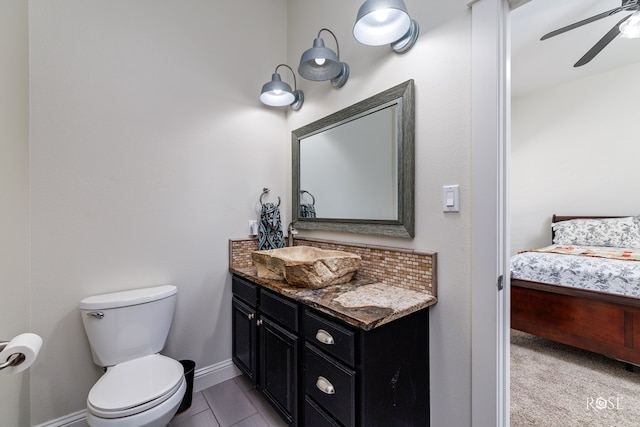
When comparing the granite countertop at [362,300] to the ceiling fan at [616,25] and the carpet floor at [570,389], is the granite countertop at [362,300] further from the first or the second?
the ceiling fan at [616,25]

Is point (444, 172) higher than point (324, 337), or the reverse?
point (444, 172)

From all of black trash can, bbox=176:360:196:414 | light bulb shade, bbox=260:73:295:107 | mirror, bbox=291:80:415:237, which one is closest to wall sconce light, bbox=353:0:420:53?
mirror, bbox=291:80:415:237

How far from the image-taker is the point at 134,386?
48.9 inches

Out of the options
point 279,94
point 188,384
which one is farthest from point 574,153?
point 188,384

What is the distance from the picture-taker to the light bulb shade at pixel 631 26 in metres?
2.04

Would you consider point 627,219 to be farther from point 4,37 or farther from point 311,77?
point 4,37

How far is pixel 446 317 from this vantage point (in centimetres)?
123

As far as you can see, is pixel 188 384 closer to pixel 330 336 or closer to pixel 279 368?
pixel 279 368

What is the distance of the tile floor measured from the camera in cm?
158

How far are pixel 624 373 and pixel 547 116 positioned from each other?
3412 mm

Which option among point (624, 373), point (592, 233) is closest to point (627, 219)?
point (592, 233)

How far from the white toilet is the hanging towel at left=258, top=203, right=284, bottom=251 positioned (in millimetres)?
695

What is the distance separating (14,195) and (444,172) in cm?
205

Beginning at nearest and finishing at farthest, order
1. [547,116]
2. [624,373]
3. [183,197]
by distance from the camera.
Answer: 1. [183,197]
2. [624,373]
3. [547,116]
